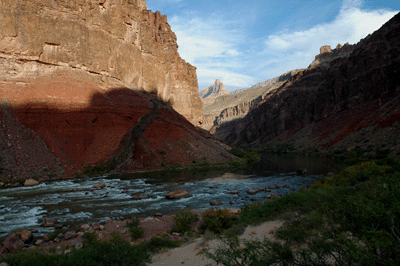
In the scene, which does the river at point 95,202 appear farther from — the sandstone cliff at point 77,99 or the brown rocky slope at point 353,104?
the brown rocky slope at point 353,104

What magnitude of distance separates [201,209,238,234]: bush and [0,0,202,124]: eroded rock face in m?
34.1

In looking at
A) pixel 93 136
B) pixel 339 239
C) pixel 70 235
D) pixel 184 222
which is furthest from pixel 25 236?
pixel 93 136

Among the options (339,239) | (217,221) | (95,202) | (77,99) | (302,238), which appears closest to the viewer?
(339,239)

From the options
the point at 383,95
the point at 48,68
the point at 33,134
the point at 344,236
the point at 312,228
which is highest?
the point at 48,68

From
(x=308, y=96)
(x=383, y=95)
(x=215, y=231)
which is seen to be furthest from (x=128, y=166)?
(x=308, y=96)

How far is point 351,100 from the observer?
59406 millimetres

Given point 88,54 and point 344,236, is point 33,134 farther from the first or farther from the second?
point 344,236

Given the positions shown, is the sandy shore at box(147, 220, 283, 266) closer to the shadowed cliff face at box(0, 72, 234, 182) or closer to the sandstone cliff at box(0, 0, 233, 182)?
the shadowed cliff face at box(0, 72, 234, 182)

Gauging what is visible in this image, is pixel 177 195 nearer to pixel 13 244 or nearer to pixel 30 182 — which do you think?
pixel 13 244

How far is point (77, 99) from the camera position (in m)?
32.9

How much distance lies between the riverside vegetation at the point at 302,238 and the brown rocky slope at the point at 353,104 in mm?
25893

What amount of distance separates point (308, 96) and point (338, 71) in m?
21.2

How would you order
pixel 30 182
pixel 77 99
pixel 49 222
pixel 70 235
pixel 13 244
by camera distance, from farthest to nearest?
pixel 77 99, pixel 30 182, pixel 49 222, pixel 70 235, pixel 13 244

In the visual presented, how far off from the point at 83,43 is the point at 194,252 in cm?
4078
